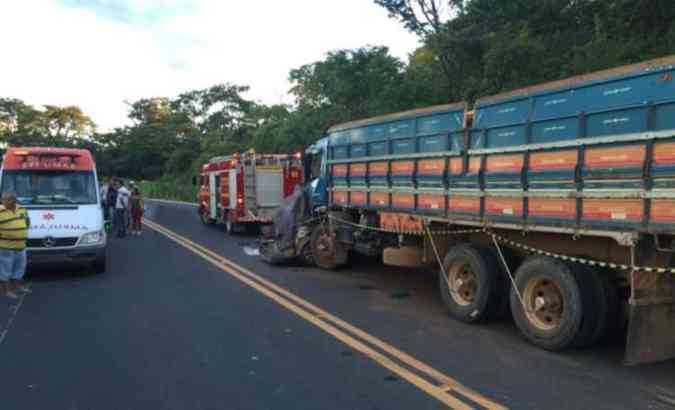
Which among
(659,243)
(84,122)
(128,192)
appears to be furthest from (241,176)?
(84,122)

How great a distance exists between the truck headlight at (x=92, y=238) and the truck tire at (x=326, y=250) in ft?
12.8

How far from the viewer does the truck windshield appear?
33.4 feet

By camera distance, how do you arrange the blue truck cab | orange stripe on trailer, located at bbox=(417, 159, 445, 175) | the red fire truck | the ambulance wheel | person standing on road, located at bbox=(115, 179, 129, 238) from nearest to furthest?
1. orange stripe on trailer, located at bbox=(417, 159, 445, 175)
2. the ambulance wheel
3. the blue truck cab
4. person standing on road, located at bbox=(115, 179, 129, 238)
5. the red fire truck

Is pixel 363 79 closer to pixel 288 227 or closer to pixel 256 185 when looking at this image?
pixel 256 185

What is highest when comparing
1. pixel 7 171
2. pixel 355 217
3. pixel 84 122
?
pixel 84 122

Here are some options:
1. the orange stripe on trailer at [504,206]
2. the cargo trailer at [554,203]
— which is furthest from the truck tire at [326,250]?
the orange stripe on trailer at [504,206]

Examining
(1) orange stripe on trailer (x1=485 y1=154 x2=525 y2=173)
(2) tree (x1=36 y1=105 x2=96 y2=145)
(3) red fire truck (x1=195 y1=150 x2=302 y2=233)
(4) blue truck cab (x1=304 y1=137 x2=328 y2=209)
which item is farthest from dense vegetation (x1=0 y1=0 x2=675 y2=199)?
(2) tree (x1=36 y1=105 x2=96 y2=145)

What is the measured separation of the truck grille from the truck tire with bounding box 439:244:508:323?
20.7 feet

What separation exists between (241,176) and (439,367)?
12746mm

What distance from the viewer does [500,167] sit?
6172 mm

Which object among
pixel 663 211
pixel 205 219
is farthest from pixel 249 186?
pixel 663 211

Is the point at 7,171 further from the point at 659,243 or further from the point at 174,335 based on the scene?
the point at 659,243

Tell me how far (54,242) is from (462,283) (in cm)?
672

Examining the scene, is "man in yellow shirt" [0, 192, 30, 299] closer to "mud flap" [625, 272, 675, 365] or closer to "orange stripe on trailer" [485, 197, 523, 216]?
"orange stripe on trailer" [485, 197, 523, 216]
